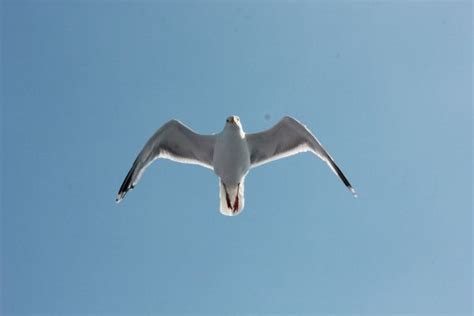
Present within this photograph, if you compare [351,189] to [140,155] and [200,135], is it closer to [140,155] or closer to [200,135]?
[200,135]

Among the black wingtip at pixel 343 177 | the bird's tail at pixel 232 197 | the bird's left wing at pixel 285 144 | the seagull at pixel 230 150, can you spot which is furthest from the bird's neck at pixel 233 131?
the black wingtip at pixel 343 177

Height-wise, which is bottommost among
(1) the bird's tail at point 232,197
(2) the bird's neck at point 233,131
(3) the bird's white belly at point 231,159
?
(1) the bird's tail at point 232,197

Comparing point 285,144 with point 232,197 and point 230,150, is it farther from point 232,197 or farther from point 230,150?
point 232,197

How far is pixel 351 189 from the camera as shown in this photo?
34.7ft

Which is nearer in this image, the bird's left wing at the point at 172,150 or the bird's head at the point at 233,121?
the bird's head at the point at 233,121

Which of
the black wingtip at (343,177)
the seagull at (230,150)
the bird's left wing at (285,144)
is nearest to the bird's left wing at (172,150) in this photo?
the seagull at (230,150)

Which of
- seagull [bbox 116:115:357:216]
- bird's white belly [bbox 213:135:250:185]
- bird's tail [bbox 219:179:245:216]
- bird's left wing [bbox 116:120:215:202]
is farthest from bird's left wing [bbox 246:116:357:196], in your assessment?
bird's left wing [bbox 116:120:215:202]

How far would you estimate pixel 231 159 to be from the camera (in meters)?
10.2

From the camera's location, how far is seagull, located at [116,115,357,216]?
10.2m

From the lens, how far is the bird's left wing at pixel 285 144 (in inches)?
410

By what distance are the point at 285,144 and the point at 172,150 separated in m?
1.49

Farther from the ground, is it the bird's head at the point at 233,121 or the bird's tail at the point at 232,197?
the bird's head at the point at 233,121

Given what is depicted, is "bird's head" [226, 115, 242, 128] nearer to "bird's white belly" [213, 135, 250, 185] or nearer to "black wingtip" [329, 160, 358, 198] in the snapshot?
"bird's white belly" [213, 135, 250, 185]

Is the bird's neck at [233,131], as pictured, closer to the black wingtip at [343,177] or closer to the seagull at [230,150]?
the seagull at [230,150]
